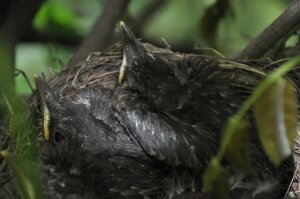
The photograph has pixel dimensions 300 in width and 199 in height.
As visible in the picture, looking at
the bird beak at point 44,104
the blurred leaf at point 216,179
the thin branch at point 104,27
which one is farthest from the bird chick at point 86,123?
the blurred leaf at point 216,179

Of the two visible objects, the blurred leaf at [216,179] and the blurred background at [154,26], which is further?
the blurred background at [154,26]

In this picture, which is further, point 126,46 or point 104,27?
point 104,27

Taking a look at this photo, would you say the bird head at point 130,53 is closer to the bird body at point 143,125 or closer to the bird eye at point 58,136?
the bird body at point 143,125

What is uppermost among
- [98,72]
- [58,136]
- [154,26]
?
[154,26]

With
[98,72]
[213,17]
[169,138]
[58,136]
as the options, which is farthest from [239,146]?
→ [213,17]

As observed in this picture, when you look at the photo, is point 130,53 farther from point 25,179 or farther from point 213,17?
point 25,179

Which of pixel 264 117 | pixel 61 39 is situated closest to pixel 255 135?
pixel 264 117

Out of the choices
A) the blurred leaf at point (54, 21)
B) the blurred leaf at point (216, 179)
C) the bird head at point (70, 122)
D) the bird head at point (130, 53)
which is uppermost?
the blurred leaf at point (54, 21)
